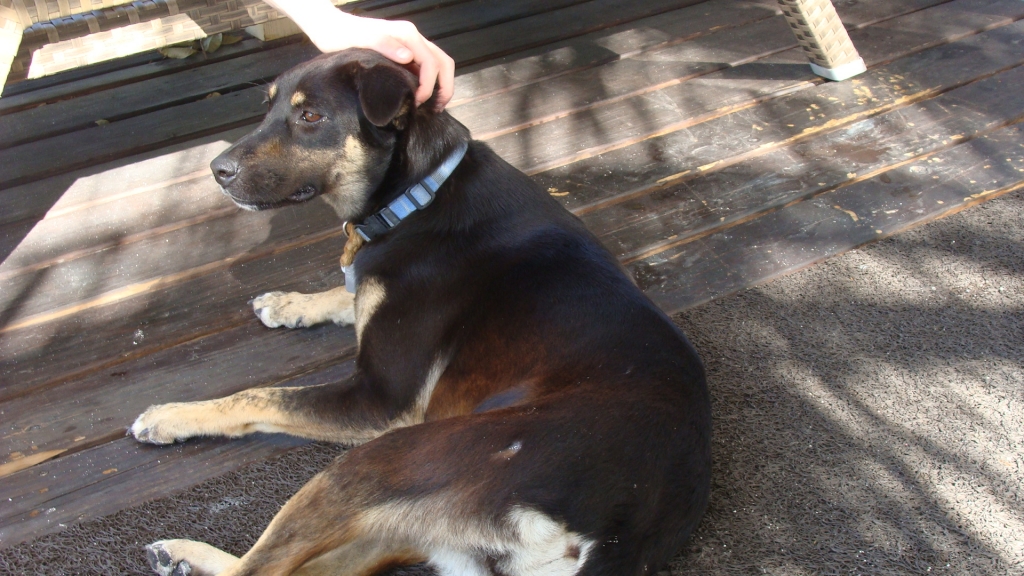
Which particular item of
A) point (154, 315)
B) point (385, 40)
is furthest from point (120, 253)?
point (385, 40)

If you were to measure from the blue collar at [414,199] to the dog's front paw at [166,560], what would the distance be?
97cm

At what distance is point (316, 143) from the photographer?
7.20 feet

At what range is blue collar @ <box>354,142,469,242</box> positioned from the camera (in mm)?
2174

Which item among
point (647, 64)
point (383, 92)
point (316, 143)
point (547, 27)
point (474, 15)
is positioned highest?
point (383, 92)

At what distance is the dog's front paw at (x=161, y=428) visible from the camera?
220 centimetres

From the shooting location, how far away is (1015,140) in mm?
3410

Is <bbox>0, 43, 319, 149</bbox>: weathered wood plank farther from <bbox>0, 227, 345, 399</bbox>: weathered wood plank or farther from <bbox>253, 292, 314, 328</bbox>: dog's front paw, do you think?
<bbox>253, 292, 314, 328</bbox>: dog's front paw

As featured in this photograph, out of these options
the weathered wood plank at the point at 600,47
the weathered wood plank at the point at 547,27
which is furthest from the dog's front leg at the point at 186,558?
the weathered wood plank at the point at 547,27

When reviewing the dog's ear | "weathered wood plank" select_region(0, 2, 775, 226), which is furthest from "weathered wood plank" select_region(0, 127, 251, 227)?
the dog's ear

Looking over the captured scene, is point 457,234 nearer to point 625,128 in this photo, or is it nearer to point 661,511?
point 661,511

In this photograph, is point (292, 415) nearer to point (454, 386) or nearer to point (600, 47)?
point (454, 386)

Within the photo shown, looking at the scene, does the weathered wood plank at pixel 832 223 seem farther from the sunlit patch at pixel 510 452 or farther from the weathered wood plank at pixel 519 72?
the weathered wood plank at pixel 519 72

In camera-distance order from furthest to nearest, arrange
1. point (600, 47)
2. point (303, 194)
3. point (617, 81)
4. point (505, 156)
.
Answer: point (600, 47) → point (617, 81) → point (505, 156) → point (303, 194)

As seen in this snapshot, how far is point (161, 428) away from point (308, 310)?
1.99 feet
